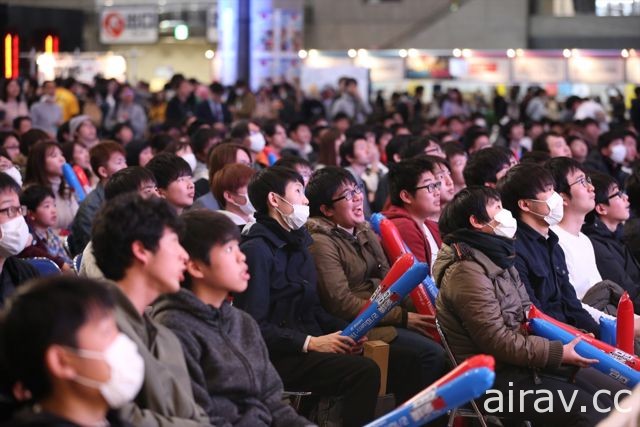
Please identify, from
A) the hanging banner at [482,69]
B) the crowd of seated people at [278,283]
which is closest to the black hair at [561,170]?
the crowd of seated people at [278,283]

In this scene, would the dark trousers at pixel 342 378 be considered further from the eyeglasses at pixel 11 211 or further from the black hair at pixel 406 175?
the black hair at pixel 406 175

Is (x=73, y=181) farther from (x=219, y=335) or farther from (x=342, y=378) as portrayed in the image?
(x=219, y=335)

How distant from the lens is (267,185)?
5020 millimetres

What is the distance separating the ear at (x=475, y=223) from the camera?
4812mm

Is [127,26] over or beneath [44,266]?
over

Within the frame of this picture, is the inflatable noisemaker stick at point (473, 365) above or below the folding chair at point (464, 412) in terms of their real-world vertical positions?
above

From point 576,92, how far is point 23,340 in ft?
66.6

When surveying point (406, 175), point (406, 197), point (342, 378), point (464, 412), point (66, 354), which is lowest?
point (464, 412)

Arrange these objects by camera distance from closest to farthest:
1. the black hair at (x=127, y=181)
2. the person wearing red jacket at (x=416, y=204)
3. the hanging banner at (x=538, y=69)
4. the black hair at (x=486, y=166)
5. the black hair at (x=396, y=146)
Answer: the black hair at (x=127, y=181), the person wearing red jacket at (x=416, y=204), the black hair at (x=486, y=166), the black hair at (x=396, y=146), the hanging banner at (x=538, y=69)

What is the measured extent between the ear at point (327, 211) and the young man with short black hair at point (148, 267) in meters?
2.21

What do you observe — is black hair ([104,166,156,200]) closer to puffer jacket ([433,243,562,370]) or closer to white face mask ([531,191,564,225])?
puffer jacket ([433,243,562,370])

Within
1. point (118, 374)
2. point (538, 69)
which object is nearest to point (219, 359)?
point (118, 374)

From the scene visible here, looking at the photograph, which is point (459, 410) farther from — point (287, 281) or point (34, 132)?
point (34, 132)

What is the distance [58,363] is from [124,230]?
0.78m
